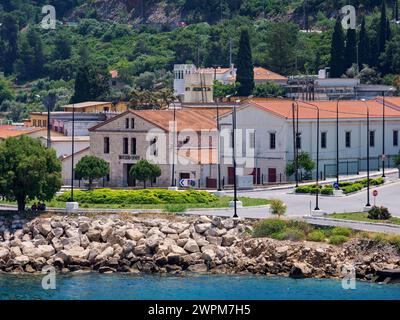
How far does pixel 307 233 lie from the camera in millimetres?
77312

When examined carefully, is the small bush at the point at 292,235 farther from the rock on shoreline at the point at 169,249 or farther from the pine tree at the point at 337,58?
the pine tree at the point at 337,58

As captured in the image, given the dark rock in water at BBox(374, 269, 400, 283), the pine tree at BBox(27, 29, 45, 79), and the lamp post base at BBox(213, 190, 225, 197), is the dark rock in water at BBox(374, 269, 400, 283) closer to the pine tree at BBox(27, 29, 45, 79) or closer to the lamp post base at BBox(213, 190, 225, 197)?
the lamp post base at BBox(213, 190, 225, 197)

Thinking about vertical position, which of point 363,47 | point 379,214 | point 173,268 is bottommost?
point 173,268

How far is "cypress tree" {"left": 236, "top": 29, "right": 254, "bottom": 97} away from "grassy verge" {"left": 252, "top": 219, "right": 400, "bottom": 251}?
6090 centimetres

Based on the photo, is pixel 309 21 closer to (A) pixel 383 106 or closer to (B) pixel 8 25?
(B) pixel 8 25

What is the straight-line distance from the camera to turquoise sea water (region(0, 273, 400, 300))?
225 feet

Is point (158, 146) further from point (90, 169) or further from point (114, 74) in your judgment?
point (114, 74)

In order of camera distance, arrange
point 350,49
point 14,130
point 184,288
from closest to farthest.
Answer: point 184,288 < point 14,130 < point 350,49

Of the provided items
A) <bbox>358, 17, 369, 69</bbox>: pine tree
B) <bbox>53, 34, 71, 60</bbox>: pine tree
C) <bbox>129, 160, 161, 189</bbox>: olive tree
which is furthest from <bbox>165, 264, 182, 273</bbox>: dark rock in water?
<bbox>53, 34, 71, 60</bbox>: pine tree

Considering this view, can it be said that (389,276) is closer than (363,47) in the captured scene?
Yes

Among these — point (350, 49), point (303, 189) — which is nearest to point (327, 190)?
point (303, 189)

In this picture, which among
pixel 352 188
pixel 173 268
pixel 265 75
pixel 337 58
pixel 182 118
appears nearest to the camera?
pixel 173 268

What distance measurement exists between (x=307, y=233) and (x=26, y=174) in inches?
553

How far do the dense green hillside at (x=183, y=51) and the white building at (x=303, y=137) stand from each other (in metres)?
35.1
